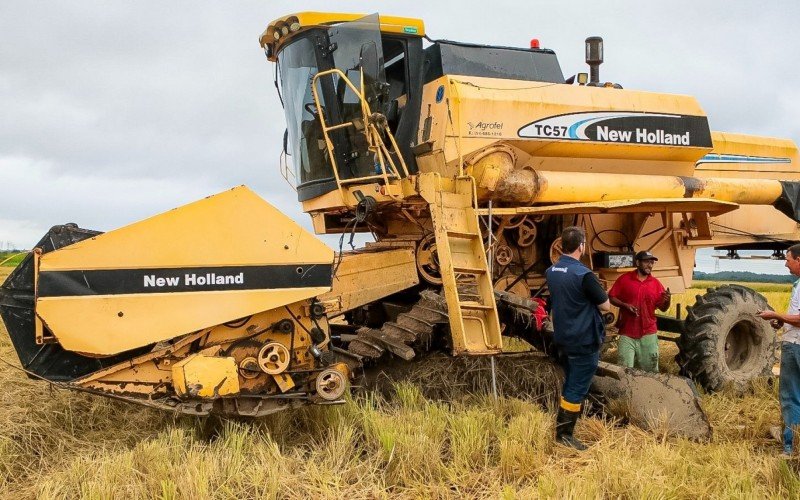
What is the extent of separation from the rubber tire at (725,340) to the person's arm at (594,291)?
2645 mm

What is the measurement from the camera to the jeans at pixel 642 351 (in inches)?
243

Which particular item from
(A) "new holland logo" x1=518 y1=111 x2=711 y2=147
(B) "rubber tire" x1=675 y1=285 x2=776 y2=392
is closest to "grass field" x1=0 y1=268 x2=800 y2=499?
(B) "rubber tire" x1=675 y1=285 x2=776 y2=392

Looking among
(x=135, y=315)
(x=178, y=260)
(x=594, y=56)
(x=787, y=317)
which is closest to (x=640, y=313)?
(x=787, y=317)

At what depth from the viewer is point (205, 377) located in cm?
413

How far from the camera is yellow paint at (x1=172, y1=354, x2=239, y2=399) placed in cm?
408

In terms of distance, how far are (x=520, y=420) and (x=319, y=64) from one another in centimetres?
326

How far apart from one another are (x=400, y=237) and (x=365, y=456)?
264 cm

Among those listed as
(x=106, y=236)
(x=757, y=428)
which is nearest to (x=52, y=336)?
(x=106, y=236)

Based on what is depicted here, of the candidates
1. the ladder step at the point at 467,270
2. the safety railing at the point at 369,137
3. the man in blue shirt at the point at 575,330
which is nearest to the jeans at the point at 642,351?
the ladder step at the point at 467,270

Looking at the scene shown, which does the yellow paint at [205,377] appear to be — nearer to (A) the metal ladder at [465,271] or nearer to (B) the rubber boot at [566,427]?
(A) the metal ladder at [465,271]

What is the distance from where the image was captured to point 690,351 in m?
6.54

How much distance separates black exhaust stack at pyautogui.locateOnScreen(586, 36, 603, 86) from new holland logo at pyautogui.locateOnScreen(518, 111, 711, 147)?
2.15 feet

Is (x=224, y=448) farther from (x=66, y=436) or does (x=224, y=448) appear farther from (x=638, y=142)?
(x=638, y=142)

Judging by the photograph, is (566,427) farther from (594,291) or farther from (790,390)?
(790,390)
